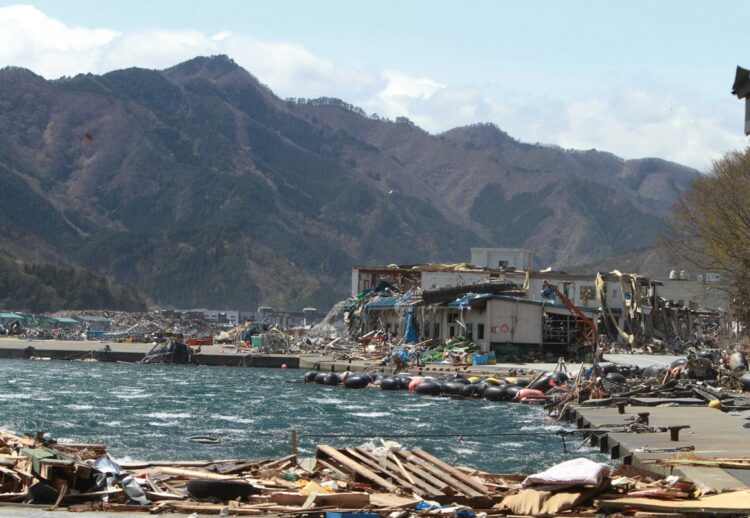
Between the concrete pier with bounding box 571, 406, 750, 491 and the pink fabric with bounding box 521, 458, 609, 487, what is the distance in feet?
7.99

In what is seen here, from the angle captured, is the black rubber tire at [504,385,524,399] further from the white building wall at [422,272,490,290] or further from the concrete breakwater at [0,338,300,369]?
the white building wall at [422,272,490,290]

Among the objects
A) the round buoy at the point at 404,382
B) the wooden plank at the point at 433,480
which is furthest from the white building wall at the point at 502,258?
the wooden plank at the point at 433,480

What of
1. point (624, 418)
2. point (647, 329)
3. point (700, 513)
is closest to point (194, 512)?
point (700, 513)

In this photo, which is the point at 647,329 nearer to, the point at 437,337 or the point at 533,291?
the point at 533,291

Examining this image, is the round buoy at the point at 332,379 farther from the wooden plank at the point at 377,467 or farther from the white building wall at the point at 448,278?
the wooden plank at the point at 377,467

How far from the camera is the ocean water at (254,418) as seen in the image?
2867cm

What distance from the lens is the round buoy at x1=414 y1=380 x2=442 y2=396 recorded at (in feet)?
159

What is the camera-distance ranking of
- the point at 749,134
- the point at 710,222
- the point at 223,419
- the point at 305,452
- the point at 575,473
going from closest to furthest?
the point at 575,473, the point at 305,452, the point at 749,134, the point at 223,419, the point at 710,222

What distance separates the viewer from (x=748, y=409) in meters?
34.1

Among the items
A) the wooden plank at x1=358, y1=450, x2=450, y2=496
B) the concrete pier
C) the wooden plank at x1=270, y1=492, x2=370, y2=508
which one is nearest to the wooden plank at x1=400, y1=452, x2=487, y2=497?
the wooden plank at x1=358, y1=450, x2=450, y2=496

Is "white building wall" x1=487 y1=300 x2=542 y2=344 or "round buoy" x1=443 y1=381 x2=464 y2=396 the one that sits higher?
"white building wall" x1=487 y1=300 x2=542 y2=344

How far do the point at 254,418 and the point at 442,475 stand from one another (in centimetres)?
1953

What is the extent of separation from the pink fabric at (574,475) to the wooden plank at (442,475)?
877 mm

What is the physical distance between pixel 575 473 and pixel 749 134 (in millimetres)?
17982
